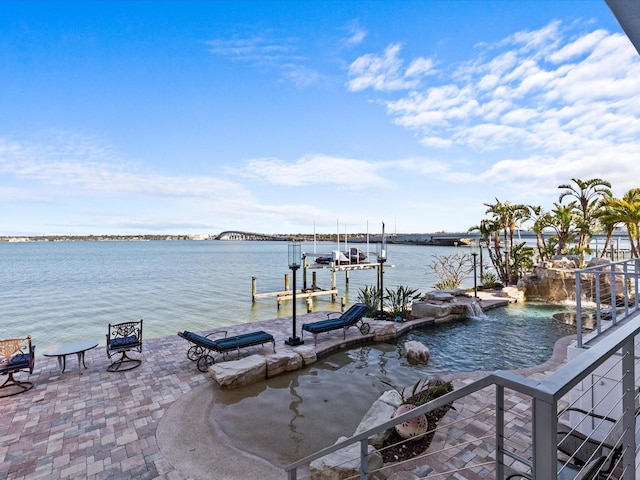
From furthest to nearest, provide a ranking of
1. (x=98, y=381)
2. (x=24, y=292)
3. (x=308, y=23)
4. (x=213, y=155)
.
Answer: (x=24, y=292) < (x=213, y=155) < (x=308, y=23) < (x=98, y=381)

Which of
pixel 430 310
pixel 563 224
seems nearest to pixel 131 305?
pixel 430 310

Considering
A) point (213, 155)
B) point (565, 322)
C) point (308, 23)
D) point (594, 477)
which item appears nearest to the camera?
point (594, 477)

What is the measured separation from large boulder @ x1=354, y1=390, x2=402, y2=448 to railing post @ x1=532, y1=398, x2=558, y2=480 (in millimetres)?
3962

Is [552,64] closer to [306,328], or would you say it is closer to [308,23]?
[308,23]

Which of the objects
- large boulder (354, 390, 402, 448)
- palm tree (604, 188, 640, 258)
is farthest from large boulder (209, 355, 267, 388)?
palm tree (604, 188, 640, 258)

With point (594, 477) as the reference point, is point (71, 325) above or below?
below

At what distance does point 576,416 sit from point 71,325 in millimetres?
18787

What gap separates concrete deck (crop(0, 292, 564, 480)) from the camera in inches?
169

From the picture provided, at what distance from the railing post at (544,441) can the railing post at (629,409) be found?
90cm

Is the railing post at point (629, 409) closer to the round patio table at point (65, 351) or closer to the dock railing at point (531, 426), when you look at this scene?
the dock railing at point (531, 426)

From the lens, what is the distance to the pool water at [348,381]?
5.11 metres

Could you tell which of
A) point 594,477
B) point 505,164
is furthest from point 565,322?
point 594,477

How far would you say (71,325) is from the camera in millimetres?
15602

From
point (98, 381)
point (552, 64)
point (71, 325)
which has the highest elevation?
point (552, 64)
